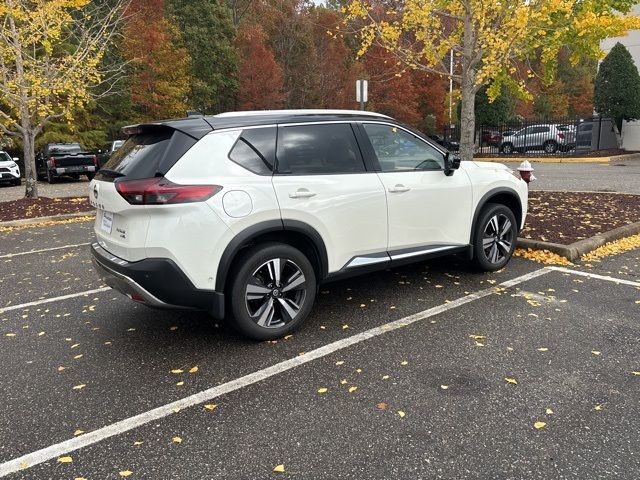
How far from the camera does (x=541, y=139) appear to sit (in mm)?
25625

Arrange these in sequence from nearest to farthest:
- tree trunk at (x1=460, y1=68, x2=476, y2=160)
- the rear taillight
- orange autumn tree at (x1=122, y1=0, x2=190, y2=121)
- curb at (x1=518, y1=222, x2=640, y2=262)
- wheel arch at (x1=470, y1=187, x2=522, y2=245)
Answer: the rear taillight < wheel arch at (x1=470, y1=187, x2=522, y2=245) < curb at (x1=518, y1=222, x2=640, y2=262) < tree trunk at (x1=460, y1=68, x2=476, y2=160) < orange autumn tree at (x1=122, y1=0, x2=190, y2=121)

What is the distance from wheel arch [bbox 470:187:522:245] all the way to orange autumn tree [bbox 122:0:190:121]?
26.4m

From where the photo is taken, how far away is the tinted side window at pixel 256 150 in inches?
154

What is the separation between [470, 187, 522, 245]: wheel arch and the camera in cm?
542

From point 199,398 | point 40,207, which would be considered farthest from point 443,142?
point 40,207

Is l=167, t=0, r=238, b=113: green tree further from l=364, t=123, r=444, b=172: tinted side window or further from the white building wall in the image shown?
l=364, t=123, r=444, b=172: tinted side window

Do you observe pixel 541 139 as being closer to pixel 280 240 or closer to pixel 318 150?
pixel 318 150

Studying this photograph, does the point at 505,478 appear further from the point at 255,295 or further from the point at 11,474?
the point at 11,474

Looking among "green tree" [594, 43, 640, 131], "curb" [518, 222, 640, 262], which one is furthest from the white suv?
"green tree" [594, 43, 640, 131]

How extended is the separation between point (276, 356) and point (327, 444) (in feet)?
3.78

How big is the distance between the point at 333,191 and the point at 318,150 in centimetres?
39

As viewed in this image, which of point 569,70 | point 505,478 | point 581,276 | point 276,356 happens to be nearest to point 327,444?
point 505,478

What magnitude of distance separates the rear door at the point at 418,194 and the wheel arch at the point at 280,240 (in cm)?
76

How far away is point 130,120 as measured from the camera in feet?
102
